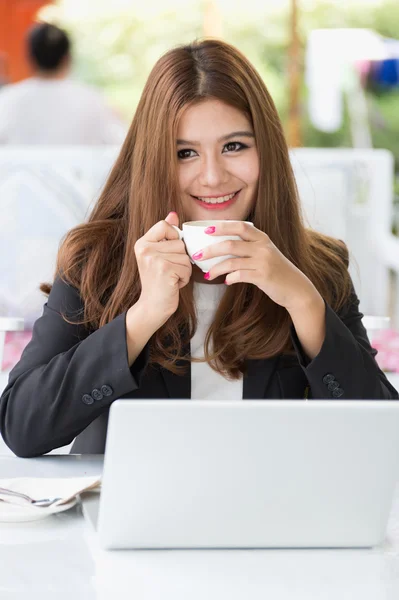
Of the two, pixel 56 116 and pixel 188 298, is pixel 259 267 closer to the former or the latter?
pixel 188 298

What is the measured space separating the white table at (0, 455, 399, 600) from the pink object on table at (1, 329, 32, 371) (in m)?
1.58

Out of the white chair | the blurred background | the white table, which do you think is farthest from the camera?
the white chair

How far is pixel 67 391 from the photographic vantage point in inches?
55.1

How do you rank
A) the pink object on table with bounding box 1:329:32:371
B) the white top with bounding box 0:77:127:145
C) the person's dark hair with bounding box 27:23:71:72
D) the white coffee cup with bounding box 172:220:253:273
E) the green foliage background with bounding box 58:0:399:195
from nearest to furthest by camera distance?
the white coffee cup with bounding box 172:220:253:273
the pink object on table with bounding box 1:329:32:371
the white top with bounding box 0:77:127:145
the person's dark hair with bounding box 27:23:71:72
the green foliage background with bounding box 58:0:399:195

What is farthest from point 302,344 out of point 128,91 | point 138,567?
point 128,91

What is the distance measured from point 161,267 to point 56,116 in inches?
110

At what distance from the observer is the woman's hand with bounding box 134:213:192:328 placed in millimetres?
1354

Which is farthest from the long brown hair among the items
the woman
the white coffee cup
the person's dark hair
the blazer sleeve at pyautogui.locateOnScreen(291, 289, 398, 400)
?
the person's dark hair

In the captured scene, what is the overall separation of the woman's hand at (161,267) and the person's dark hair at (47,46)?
3.08 meters

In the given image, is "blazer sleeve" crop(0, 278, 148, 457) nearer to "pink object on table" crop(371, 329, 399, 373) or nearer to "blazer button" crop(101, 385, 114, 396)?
"blazer button" crop(101, 385, 114, 396)

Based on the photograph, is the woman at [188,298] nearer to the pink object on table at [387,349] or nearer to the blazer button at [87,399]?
the blazer button at [87,399]

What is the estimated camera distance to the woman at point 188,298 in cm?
140

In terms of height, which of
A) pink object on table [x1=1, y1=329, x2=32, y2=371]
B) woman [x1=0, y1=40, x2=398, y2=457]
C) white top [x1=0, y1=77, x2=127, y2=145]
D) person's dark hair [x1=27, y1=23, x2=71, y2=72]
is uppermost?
person's dark hair [x1=27, y1=23, x2=71, y2=72]

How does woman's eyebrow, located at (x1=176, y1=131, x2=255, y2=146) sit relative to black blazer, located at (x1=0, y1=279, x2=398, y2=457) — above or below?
above
